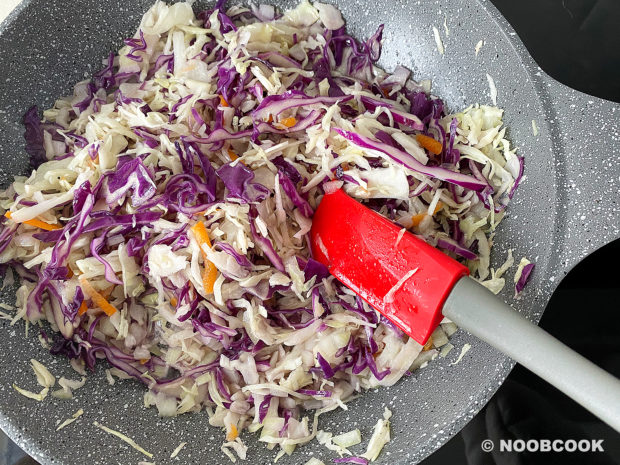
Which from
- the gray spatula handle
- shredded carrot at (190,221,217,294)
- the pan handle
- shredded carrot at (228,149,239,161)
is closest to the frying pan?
the pan handle

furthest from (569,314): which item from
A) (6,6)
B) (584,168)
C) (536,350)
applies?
(6,6)

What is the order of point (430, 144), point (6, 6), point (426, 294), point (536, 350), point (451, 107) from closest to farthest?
point (536, 350), point (426, 294), point (430, 144), point (451, 107), point (6, 6)

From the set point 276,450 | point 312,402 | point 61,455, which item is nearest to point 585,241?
point 312,402

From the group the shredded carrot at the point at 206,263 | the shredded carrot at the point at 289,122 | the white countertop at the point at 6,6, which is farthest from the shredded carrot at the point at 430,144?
the white countertop at the point at 6,6

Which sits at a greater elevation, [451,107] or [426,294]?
[451,107]

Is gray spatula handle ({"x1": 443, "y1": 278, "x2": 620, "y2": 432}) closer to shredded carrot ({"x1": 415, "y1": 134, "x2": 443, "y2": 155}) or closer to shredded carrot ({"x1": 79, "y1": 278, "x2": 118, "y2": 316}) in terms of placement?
shredded carrot ({"x1": 415, "y1": 134, "x2": 443, "y2": 155})

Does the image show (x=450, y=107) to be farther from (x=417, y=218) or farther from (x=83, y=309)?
(x=83, y=309)
